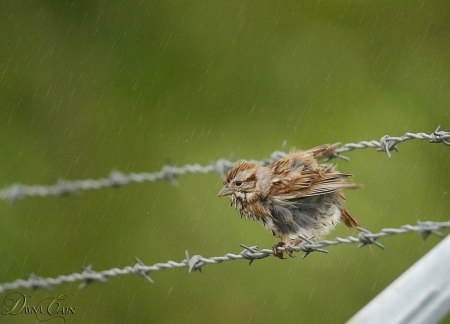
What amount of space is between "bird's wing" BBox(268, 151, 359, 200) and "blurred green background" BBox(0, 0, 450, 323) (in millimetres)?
3056

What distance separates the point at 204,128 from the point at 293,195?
5540mm

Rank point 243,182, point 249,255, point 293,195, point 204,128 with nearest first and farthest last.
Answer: point 249,255, point 293,195, point 243,182, point 204,128

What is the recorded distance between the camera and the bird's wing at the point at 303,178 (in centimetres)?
368

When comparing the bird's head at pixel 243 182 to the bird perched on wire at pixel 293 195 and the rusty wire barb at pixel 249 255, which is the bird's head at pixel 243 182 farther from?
the rusty wire barb at pixel 249 255

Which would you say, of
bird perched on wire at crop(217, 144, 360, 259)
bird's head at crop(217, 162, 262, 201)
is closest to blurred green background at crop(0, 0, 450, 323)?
bird perched on wire at crop(217, 144, 360, 259)

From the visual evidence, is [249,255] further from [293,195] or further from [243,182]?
[243,182]

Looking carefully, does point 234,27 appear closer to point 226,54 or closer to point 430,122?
point 226,54

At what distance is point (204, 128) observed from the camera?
916 cm

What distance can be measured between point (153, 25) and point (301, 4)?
8.82ft

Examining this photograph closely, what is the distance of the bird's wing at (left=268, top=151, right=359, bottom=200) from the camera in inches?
145

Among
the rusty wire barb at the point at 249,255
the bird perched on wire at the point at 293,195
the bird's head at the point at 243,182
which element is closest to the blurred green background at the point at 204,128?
the bird perched on wire at the point at 293,195

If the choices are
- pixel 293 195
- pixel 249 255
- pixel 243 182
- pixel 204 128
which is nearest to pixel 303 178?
pixel 293 195

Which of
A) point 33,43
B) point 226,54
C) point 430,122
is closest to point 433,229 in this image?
point 430,122

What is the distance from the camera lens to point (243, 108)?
9.39m
